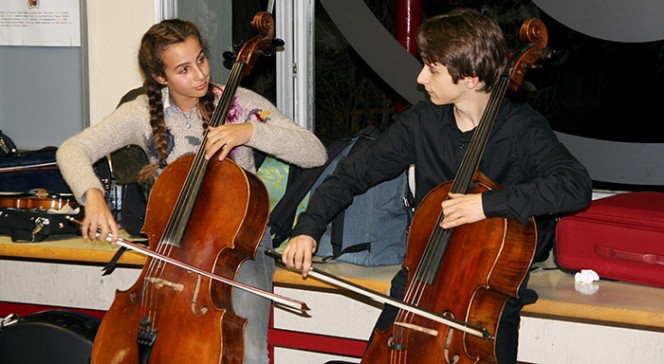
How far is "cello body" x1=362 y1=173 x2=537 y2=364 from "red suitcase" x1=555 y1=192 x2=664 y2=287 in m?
0.44

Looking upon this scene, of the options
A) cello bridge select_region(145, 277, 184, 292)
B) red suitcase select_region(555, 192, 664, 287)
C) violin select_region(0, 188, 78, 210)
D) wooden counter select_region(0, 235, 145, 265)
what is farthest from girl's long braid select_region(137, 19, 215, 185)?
red suitcase select_region(555, 192, 664, 287)

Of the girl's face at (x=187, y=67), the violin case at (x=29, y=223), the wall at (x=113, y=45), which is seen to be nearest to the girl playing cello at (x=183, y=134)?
the girl's face at (x=187, y=67)

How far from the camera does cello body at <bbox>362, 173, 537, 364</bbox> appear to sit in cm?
191

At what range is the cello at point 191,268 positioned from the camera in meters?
2.10

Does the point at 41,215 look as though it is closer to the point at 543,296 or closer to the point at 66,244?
the point at 66,244

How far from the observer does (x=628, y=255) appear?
91.4 inches

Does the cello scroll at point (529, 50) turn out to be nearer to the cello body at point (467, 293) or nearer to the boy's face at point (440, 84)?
the boy's face at point (440, 84)

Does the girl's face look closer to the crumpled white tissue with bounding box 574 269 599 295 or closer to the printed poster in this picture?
the printed poster

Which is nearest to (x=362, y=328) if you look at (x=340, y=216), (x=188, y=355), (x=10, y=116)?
(x=340, y=216)

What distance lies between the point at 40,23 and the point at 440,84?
1.77 m

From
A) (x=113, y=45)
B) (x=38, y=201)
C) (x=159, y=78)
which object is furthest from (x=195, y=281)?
(x=113, y=45)

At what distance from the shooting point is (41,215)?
2.74m

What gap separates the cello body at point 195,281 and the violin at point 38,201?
2.04 feet

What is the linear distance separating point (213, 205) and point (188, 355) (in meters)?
0.36
